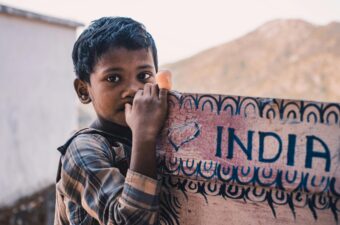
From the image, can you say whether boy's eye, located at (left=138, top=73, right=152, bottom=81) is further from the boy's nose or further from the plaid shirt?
the plaid shirt

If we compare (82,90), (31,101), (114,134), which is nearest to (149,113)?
(114,134)

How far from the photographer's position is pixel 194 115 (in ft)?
2.90

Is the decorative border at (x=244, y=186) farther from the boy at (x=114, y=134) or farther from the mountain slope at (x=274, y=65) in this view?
the mountain slope at (x=274, y=65)

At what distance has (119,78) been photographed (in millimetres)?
1096

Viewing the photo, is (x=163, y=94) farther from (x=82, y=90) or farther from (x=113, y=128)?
(x=82, y=90)

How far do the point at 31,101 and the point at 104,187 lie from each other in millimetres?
7380

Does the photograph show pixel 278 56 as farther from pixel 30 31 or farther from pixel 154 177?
pixel 154 177

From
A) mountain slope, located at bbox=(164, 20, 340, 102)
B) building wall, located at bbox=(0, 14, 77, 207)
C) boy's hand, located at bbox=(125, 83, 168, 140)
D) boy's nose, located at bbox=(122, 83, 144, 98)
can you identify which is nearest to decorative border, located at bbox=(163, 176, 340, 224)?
boy's hand, located at bbox=(125, 83, 168, 140)

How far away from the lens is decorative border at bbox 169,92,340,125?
77 cm

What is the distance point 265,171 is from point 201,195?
0.15 meters

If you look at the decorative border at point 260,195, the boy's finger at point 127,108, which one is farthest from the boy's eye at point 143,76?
the decorative border at point 260,195

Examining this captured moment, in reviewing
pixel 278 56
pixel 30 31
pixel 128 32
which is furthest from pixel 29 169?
pixel 278 56

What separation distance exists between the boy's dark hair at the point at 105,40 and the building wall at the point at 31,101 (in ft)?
20.3

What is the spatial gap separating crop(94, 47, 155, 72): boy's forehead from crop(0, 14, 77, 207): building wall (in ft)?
20.8
